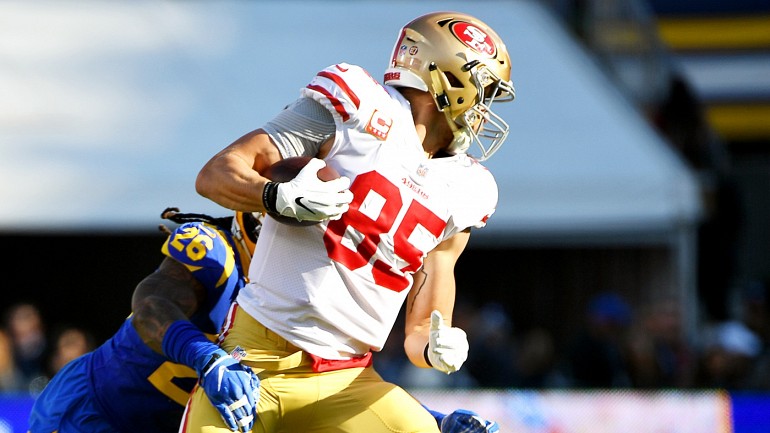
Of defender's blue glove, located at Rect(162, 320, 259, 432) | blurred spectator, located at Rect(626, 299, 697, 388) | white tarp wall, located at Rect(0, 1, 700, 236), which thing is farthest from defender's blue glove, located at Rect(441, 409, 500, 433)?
white tarp wall, located at Rect(0, 1, 700, 236)

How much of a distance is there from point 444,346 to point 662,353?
6.27 meters

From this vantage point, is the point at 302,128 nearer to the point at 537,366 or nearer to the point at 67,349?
the point at 67,349

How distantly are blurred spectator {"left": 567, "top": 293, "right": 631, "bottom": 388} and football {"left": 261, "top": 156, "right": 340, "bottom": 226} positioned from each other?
18.9 ft

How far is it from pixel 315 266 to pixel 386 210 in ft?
0.89

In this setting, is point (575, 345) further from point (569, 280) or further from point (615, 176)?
point (569, 280)

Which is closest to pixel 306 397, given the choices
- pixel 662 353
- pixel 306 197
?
pixel 306 197

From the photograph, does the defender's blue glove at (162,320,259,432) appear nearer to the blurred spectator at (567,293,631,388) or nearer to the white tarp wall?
the blurred spectator at (567,293,631,388)

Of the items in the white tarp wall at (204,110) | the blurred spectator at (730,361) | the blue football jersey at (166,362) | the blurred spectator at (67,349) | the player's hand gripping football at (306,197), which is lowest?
the blurred spectator at (730,361)

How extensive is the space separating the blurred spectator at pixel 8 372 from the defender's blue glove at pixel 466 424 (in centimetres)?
570

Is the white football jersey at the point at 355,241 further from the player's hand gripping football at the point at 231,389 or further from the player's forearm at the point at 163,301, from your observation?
the player's forearm at the point at 163,301

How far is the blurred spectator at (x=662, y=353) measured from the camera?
363 inches

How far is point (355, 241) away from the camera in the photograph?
3.77m

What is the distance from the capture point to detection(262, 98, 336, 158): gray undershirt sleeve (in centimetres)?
372

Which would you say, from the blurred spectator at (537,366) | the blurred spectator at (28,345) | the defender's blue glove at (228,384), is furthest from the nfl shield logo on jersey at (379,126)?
the blurred spectator at (28,345)
